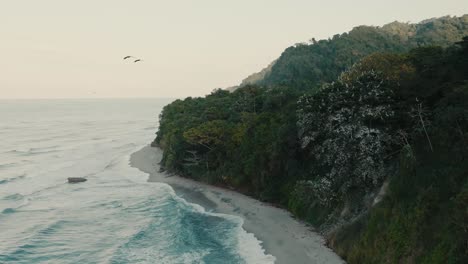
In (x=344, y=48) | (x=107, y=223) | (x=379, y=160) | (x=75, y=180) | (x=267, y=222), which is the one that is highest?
(x=344, y=48)

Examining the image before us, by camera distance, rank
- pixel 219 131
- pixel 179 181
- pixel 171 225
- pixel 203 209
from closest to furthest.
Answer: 1. pixel 171 225
2. pixel 203 209
3. pixel 219 131
4. pixel 179 181

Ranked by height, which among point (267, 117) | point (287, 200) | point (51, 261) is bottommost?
point (51, 261)

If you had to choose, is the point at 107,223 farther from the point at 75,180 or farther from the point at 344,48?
the point at 344,48

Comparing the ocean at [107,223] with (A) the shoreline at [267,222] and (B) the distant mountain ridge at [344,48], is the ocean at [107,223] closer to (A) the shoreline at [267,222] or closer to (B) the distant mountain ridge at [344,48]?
(A) the shoreline at [267,222]

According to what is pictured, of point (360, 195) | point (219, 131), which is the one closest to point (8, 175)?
point (219, 131)

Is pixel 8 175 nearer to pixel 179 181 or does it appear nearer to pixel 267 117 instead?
Answer: pixel 179 181

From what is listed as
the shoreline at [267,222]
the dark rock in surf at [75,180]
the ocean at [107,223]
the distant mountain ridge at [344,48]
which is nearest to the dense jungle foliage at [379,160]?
the shoreline at [267,222]

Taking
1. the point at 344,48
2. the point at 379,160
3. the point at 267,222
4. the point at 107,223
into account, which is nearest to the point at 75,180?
the point at 107,223
